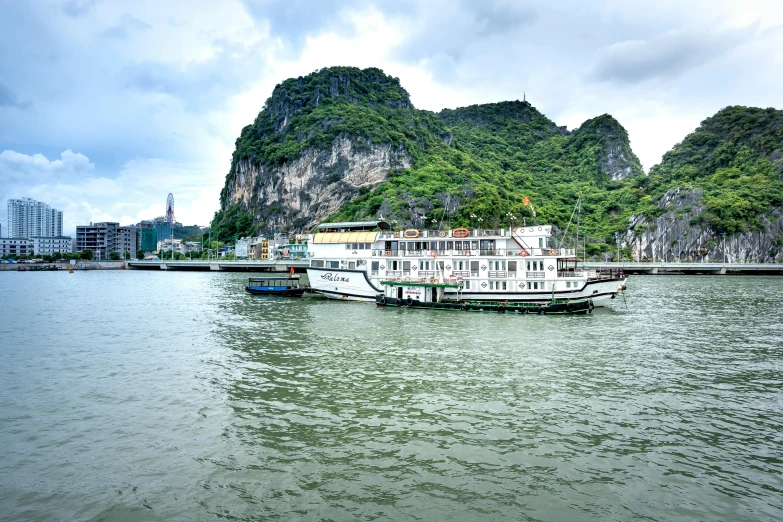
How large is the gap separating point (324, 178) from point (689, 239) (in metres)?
113

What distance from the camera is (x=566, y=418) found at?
15.7 metres

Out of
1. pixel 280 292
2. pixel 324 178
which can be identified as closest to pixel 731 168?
pixel 324 178

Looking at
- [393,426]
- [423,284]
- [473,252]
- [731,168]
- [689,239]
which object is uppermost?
[731,168]

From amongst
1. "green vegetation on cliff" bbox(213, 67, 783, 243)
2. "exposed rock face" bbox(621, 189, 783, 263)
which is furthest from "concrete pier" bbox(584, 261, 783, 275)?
"green vegetation on cliff" bbox(213, 67, 783, 243)

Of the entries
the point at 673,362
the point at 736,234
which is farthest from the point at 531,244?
the point at 736,234

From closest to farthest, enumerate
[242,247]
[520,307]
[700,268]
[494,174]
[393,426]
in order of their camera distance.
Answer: [393,426] < [520,307] < [700,268] < [242,247] < [494,174]

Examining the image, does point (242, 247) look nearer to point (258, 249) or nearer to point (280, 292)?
point (258, 249)

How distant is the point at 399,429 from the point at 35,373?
18.2 metres

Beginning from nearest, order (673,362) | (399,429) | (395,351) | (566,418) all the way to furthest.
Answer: (399,429), (566,418), (673,362), (395,351)

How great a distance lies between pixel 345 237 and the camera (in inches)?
1957

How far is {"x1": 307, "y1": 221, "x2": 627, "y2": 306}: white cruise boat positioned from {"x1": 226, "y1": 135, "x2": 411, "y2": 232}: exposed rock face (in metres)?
109

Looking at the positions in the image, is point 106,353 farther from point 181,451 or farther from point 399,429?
point 399,429

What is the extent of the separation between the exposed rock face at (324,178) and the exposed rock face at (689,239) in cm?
7725

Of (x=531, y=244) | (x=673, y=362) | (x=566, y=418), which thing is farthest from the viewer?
A: (x=531, y=244)
